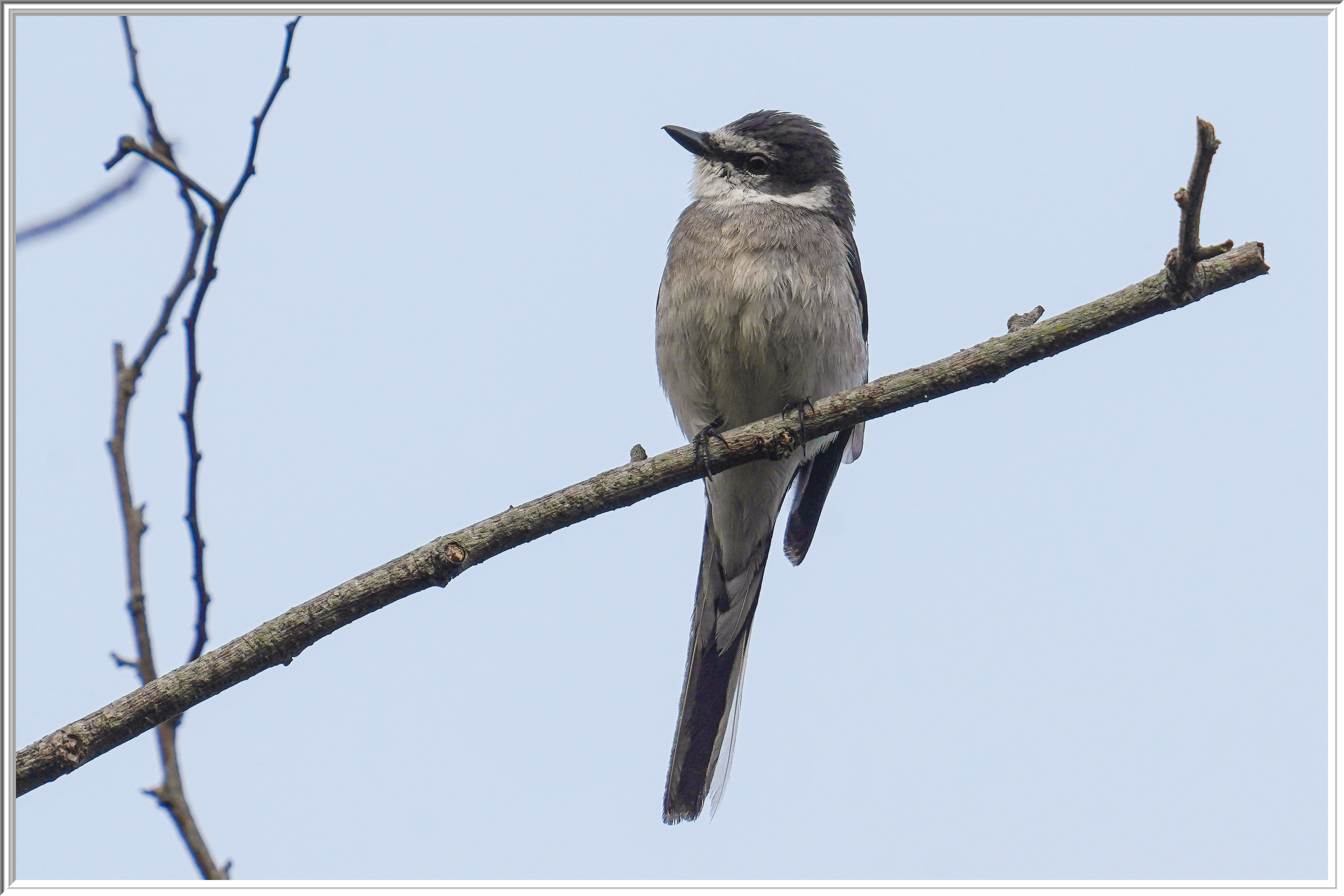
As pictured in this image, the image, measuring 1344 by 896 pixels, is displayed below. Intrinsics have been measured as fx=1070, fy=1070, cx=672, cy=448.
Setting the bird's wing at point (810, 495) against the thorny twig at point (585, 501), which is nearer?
the thorny twig at point (585, 501)

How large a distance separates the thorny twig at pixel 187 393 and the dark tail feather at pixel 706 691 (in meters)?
2.91

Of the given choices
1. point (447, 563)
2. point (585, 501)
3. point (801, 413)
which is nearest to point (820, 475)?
point (801, 413)

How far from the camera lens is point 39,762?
9.20 feet

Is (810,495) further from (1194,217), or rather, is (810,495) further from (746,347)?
(1194,217)

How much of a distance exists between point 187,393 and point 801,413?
2.27m

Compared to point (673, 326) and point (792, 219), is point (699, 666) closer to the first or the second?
point (673, 326)

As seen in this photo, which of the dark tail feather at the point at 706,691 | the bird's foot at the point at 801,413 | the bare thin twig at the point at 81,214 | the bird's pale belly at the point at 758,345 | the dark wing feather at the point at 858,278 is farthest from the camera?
the dark wing feather at the point at 858,278

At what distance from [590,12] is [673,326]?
1.83m

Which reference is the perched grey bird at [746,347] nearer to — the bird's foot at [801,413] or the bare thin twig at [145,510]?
the bird's foot at [801,413]

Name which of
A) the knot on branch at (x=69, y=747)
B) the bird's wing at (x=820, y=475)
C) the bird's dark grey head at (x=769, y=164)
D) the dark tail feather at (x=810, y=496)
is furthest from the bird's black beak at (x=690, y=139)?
the knot on branch at (x=69, y=747)

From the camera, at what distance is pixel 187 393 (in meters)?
2.93

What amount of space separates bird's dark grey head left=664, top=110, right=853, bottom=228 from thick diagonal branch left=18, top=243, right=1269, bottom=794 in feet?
8.47

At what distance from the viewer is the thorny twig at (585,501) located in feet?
9.50

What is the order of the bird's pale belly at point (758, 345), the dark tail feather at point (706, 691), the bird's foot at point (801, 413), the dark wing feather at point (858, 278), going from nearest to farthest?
the bird's foot at point (801, 413) < the dark tail feather at point (706, 691) < the bird's pale belly at point (758, 345) < the dark wing feather at point (858, 278)
